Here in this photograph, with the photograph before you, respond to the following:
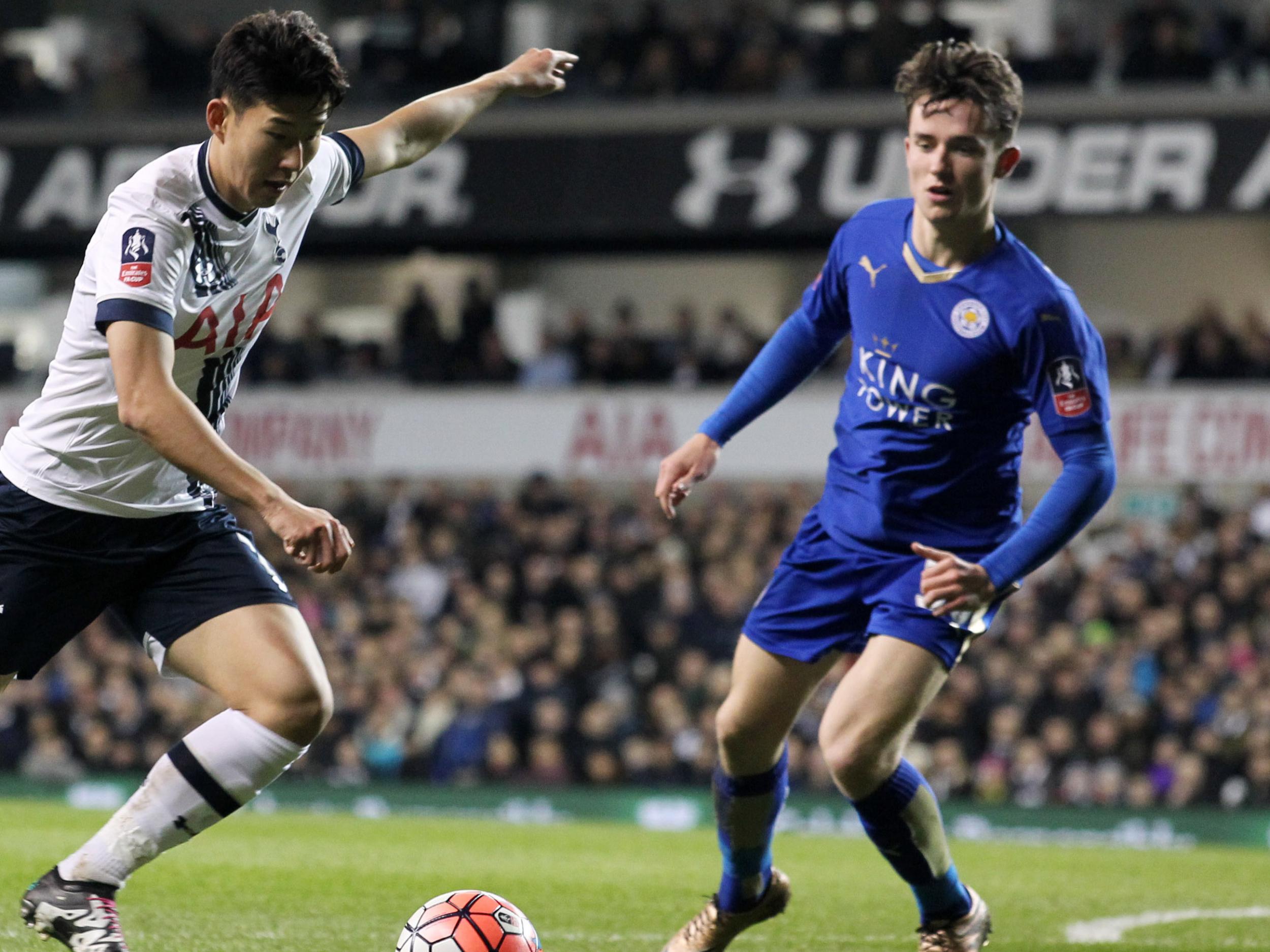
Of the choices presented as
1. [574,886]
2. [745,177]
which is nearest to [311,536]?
[574,886]

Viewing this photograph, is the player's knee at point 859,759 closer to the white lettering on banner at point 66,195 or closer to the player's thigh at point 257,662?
the player's thigh at point 257,662

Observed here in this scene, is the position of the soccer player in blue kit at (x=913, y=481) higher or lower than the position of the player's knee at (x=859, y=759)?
higher

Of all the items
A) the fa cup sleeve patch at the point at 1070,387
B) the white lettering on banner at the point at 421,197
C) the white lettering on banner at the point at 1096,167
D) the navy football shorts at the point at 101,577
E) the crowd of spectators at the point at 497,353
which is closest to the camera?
the navy football shorts at the point at 101,577

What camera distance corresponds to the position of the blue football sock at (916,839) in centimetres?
477

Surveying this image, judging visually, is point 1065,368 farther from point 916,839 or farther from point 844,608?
point 916,839

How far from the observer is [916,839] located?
480 cm

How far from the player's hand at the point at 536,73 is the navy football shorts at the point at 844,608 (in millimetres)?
1569

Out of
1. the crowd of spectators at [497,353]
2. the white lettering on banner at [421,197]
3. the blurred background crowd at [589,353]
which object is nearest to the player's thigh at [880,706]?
the blurred background crowd at [589,353]

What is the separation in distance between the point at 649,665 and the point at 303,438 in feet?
18.1

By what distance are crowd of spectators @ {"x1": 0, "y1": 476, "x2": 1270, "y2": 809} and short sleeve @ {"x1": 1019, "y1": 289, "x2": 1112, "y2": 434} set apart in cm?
816

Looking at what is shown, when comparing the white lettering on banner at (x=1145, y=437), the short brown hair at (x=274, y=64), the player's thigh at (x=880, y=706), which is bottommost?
the white lettering on banner at (x=1145, y=437)

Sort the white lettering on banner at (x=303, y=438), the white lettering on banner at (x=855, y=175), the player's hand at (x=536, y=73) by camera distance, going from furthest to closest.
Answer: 1. the white lettering on banner at (x=303, y=438)
2. the white lettering on banner at (x=855, y=175)
3. the player's hand at (x=536, y=73)

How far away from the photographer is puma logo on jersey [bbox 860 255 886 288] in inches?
189

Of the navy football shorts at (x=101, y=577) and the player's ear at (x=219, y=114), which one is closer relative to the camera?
the player's ear at (x=219, y=114)
